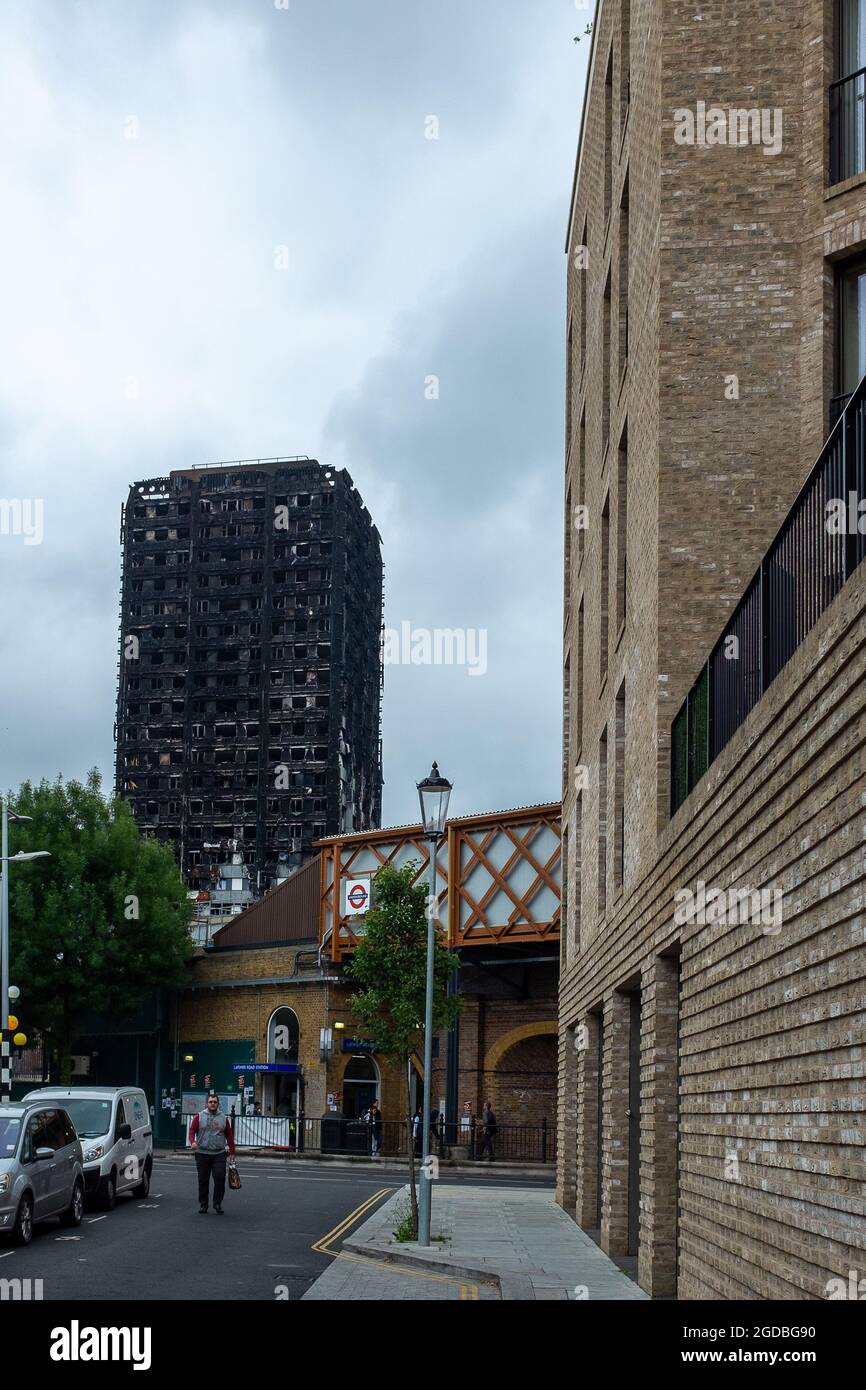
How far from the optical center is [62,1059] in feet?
183

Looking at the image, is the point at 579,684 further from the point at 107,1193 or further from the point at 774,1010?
the point at 774,1010

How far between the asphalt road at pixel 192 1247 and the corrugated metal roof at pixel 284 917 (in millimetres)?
23110

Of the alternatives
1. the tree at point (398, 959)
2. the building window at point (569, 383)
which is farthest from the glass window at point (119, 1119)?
the building window at point (569, 383)

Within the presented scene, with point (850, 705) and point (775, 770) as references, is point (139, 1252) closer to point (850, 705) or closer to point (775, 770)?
point (775, 770)

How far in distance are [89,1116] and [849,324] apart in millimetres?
16521

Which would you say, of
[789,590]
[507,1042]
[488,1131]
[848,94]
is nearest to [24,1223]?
[789,590]

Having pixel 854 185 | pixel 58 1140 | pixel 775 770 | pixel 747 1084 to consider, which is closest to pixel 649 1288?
pixel 747 1084

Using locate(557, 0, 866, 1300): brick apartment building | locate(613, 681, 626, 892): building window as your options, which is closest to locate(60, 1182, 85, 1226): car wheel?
locate(557, 0, 866, 1300): brick apartment building

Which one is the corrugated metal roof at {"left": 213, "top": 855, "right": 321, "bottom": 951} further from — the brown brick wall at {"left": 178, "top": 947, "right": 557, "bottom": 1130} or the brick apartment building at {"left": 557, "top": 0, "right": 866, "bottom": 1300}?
the brick apartment building at {"left": 557, "top": 0, "right": 866, "bottom": 1300}

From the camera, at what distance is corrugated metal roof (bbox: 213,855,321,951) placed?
180 feet

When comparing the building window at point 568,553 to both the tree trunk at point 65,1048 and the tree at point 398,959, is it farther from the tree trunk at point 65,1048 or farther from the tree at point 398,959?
the tree trunk at point 65,1048

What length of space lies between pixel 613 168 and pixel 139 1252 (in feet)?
49.1

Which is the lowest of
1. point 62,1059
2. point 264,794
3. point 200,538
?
point 62,1059

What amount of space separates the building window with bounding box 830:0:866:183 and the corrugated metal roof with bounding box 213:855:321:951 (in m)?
40.3
